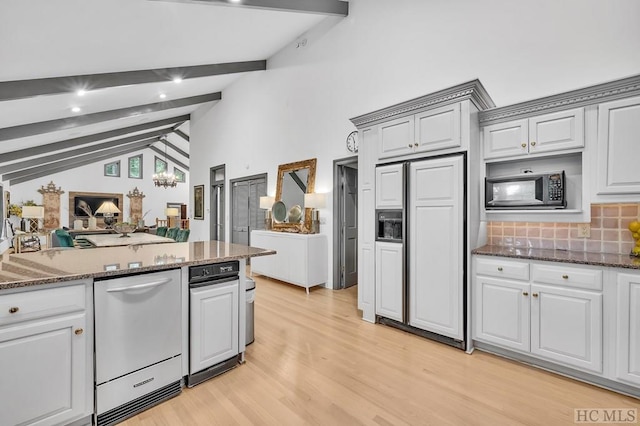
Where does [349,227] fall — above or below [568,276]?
above

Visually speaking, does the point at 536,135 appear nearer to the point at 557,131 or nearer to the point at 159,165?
the point at 557,131

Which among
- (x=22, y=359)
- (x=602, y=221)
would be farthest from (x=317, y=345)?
(x=602, y=221)

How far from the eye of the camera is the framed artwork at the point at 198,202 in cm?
860

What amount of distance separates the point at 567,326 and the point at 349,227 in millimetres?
3034

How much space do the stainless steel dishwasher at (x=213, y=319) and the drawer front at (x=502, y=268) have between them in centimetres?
207

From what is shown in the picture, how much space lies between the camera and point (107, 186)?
504 inches

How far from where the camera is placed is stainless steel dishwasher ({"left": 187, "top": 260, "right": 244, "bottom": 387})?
79.4 inches

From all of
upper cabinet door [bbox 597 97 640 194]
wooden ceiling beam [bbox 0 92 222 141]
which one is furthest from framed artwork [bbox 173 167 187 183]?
upper cabinet door [bbox 597 97 640 194]

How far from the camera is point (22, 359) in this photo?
140cm

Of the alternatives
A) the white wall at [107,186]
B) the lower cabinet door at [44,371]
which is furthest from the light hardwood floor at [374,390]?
the white wall at [107,186]

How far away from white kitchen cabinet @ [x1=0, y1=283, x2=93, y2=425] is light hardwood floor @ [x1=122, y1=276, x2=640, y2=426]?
40cm

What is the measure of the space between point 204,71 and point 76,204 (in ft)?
35.0

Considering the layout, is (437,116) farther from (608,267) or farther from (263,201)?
(263,201)

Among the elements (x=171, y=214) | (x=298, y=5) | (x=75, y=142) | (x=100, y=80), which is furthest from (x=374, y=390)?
(x=171, y=214)
